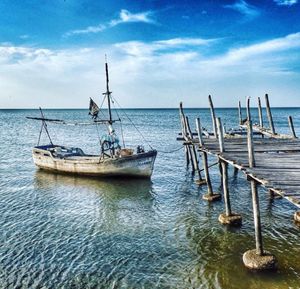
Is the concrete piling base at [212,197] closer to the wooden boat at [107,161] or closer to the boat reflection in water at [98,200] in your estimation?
the boat reflection in water at [98,200]

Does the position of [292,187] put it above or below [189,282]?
above

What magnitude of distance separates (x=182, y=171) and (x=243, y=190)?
23.2ft

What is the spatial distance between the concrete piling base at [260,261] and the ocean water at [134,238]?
216 millimetres

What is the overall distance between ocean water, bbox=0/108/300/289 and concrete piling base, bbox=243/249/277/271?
8.5 inches

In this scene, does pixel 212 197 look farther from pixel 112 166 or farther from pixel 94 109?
pixel 94 109

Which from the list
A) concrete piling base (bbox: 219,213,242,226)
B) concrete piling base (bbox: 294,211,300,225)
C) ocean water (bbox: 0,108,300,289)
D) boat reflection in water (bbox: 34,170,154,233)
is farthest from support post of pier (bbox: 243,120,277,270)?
boat reflection in water (bbox: 34,170,154,233)

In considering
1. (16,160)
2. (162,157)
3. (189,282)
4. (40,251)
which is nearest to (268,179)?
(189,282)

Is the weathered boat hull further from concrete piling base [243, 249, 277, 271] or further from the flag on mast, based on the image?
concrete piling base [243, 249, 277, 271]

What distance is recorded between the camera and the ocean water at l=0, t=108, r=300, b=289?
11305 millimetres

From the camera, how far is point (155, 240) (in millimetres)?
14164

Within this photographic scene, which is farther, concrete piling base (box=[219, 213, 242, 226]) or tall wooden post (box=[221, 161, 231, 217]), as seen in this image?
concrete piling base (box=[219, 213, 242, 226])

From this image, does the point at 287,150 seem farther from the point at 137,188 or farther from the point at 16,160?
the point at 16,160

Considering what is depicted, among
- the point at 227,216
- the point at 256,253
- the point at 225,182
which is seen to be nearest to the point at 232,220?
the point at 227,216

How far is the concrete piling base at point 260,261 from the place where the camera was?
37.2ft
